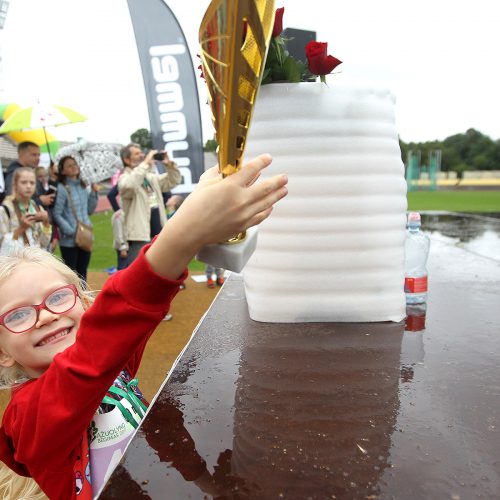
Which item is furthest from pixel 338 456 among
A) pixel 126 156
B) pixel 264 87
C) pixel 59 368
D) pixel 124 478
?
pixel 126 156

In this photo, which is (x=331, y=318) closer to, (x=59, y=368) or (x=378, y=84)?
(x=378, y=84)

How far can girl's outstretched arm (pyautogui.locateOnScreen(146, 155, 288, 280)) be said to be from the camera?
0.58 m

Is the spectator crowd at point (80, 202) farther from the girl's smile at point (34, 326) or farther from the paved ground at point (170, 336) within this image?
the girl's smile at point (34, 326)

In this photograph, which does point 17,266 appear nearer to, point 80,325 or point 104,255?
point 80,325

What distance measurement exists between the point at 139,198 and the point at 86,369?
388 centimetres

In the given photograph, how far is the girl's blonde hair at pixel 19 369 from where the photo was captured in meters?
1.01

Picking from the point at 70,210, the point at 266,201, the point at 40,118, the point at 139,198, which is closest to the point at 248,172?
the point at 266,201

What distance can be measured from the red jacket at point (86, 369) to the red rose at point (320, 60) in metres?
0.72

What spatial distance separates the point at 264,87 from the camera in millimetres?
1173

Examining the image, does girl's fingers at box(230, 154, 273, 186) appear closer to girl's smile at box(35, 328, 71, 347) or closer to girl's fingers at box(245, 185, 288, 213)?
girl's fingers at box(245, 185, 288, 213)

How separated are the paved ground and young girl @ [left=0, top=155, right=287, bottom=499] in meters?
1.86

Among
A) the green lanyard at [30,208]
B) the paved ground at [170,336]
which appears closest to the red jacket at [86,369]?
the paved ground at [170,336]

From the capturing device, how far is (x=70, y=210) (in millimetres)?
4652

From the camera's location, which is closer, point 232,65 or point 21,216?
point 232,65
